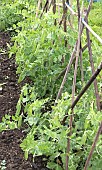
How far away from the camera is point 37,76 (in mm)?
3504

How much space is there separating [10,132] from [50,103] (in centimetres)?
43

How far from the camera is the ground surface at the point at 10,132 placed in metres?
2.69

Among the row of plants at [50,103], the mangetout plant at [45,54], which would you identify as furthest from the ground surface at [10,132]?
the mangetout plant at [45,54]

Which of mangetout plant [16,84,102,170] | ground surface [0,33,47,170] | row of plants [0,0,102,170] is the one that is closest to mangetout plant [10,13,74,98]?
row of plants [0,0,102,170]

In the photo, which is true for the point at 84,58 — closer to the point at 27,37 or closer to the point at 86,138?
the point at 27,37

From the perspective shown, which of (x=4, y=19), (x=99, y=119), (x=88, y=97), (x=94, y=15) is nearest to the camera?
(x=99, y=119)

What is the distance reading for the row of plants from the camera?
238cm

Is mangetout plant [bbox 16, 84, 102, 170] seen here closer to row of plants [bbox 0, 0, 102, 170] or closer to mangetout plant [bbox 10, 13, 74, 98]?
row of plants [bbox 0, 0, 102, 170]

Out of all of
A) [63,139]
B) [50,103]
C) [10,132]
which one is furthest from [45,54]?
[63,139]

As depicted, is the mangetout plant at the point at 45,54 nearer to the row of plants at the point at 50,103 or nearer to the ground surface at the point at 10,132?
the row of plants at the point at 50,103

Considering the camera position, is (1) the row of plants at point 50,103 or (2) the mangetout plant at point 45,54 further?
(2) the mangetout plant at point 45,54

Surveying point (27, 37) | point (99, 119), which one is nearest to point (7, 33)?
point (27, 37)

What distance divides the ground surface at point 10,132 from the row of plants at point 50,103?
8 centimetres

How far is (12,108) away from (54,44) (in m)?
0.61
